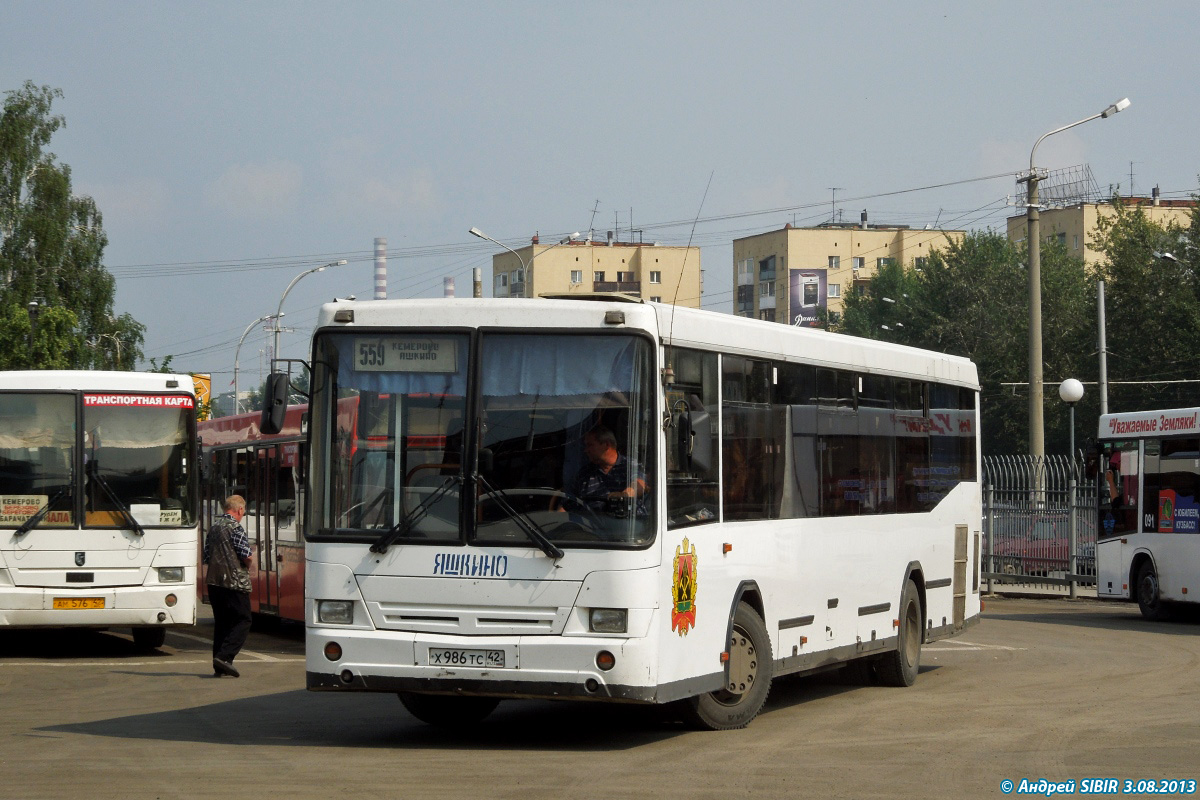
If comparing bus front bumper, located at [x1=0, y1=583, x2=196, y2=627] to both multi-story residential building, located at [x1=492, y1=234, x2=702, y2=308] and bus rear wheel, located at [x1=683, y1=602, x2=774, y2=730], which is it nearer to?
bus rear wheel, located at [x1=683, y1=602, x2=774, y2=730]

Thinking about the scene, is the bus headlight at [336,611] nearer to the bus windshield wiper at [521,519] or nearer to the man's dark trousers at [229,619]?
the bus windshield wiper at [521,519]

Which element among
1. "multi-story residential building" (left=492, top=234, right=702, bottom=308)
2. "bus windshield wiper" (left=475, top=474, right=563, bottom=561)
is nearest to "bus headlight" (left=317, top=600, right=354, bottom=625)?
"bus windshield wiper" (left=475, top=474, right=563, bottom=561)

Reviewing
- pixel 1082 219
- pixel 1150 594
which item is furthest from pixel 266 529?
pixel 1082 219

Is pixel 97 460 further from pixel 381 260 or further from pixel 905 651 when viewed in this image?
pixel 381 260

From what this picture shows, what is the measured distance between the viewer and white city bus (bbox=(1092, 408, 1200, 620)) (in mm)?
22938

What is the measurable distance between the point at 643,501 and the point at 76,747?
4.01 meters

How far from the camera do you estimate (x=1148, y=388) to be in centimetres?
6988

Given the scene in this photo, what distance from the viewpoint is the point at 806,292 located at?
114188mm

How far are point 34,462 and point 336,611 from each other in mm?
8585

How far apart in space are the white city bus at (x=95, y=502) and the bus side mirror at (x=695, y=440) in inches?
344

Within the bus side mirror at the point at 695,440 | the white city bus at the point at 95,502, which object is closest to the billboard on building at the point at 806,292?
the white city bus at the point at 95,502

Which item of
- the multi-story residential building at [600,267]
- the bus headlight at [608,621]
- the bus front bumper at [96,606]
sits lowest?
the bus front bumper at [96,606]

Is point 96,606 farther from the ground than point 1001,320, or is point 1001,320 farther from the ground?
point 1001,320

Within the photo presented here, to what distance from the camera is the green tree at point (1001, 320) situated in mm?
80000
